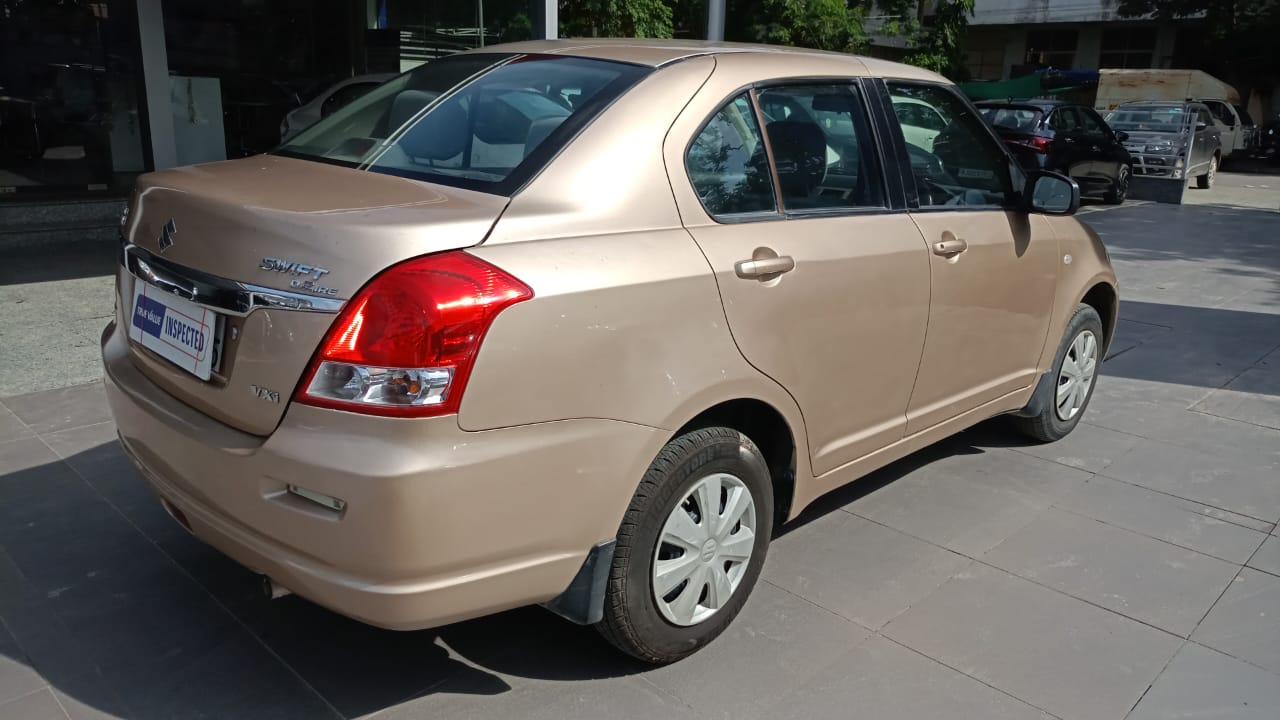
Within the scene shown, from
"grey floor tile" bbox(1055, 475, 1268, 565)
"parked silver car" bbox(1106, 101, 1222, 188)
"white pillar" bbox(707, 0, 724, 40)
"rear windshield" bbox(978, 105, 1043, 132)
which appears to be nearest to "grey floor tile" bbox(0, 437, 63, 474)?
"grey floor tile" bbox(1055, 475, 1268, 565)

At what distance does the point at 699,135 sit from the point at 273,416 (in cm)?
137

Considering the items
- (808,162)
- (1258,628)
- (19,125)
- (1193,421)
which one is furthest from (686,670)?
(19,125)

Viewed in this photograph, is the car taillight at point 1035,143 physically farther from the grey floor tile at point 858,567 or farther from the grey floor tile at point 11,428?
the grey floor tile at point 11,428

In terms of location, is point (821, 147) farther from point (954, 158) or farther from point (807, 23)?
point (807, 23)

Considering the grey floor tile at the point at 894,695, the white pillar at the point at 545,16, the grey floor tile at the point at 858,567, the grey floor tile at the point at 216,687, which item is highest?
the white pillar at the point at 545,16

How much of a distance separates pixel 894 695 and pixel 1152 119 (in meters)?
18.8

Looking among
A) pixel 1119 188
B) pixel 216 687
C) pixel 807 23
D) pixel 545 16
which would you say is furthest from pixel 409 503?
pixel 807 23

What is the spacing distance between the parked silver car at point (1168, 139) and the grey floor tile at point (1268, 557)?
566 inches

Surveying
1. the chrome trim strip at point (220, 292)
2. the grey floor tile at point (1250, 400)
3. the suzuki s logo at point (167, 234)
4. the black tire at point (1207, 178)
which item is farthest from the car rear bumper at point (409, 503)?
the black tire at point (1207, 178)

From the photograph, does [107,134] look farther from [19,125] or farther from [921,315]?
[921,315]

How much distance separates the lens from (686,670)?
9.30 ft

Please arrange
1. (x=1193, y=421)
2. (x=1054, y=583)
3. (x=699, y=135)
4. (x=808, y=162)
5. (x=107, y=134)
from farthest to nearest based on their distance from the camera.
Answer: (x=107, y=134), (x=1193, y=421), (x=1054, y=583), (x=808, y=162), (x=699, y=135)

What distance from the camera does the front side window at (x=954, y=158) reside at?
3.63 metres

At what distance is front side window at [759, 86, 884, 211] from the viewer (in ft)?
10.1
